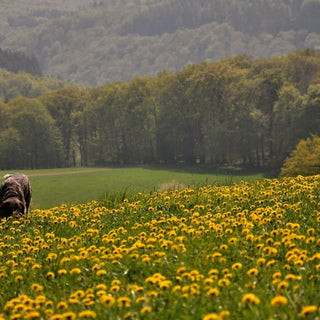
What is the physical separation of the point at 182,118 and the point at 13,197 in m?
68.1

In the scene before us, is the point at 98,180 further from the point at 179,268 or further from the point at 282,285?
the point at 282,285

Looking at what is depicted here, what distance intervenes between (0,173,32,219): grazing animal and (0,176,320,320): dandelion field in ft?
8.43

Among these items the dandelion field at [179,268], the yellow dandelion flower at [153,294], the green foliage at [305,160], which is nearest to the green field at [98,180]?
the green foliage at [305,160]

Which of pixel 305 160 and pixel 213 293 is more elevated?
pixel 305 160

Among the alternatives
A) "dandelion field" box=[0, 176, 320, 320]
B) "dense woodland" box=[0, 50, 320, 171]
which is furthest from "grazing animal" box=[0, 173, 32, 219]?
"dense woodland" box=[0, 50, 320, 171]

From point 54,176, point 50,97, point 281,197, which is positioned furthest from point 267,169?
point 281,197

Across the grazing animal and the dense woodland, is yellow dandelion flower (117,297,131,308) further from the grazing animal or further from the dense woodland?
the dense woodland

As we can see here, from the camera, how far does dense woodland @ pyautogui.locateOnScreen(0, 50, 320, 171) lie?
2753 inches

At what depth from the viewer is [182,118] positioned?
81312mm

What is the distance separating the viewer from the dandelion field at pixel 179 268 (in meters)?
5.01

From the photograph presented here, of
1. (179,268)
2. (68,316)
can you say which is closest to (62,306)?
(68,316)

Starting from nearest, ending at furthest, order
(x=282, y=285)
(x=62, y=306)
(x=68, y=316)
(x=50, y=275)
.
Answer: (x=68, y=316)
(x=282, y=285)
(x=62, y=306)
(x=50, y=275)

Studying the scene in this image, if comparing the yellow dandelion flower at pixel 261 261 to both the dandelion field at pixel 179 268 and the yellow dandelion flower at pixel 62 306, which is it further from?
the yellow dandelion flower at pixel 62 306

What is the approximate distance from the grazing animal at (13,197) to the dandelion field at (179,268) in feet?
8.43
